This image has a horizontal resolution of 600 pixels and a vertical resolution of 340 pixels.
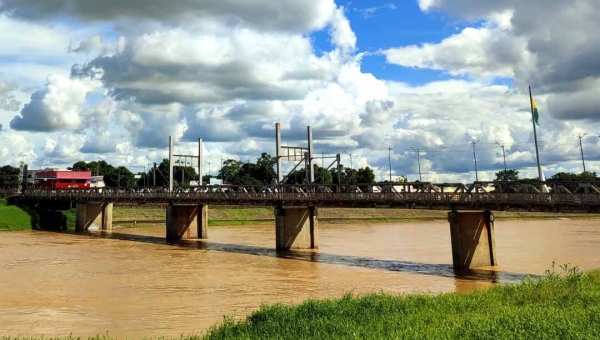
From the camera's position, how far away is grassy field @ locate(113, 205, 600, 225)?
100156 millimetres

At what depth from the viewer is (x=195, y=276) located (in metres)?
34.9

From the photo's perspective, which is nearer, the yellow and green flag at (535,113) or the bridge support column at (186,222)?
the yellow and green flag at (535,113)

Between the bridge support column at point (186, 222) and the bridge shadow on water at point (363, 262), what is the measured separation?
2066mm

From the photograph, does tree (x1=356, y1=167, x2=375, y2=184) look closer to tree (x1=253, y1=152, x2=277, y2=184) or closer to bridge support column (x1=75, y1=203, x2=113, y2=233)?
tree (x1=253, y1=152, x2=277, y2=184)

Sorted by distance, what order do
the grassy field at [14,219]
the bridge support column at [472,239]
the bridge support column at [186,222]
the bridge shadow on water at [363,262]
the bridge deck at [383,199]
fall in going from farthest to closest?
the grassy field at [14,219] < the bridge support column at [186,222] < the bridge support column at [472,239] < the bridge shadow on water at [363,262] < the bridge deck at [383,199]

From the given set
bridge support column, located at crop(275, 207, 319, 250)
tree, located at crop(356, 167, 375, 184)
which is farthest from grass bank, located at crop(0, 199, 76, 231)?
tree, located at crop(356, 167, 375, 184)

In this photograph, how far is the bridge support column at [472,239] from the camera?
3759 cm

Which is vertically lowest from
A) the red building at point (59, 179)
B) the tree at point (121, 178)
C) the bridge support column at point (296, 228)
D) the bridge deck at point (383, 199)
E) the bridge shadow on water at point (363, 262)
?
the bridge shadow on water at point (363, 262)

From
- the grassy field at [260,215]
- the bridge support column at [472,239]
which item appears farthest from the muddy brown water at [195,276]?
the grassy field at [260,215]

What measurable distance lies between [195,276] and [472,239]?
2054 cm

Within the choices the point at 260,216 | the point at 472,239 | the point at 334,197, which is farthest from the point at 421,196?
the point at 260,216

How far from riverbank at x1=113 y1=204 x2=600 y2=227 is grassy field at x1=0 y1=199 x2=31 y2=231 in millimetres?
16372

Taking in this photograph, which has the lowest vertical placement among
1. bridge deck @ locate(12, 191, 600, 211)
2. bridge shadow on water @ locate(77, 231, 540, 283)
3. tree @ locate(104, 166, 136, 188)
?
bridge shadow on water @ locate(77, 231, 540, 283)

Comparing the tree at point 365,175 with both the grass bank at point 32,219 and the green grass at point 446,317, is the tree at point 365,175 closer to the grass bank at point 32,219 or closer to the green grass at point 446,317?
the grass bank at point 32,219
